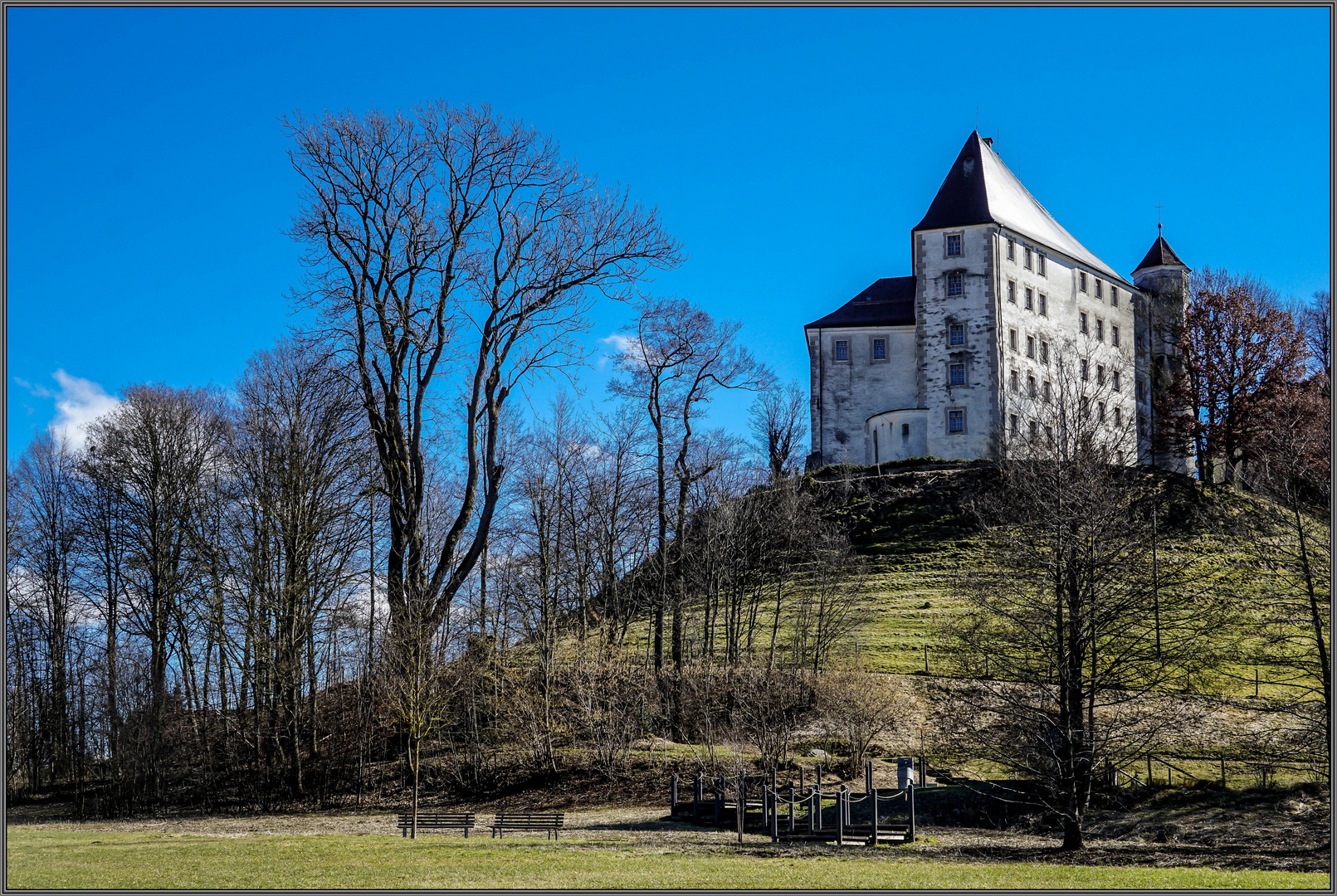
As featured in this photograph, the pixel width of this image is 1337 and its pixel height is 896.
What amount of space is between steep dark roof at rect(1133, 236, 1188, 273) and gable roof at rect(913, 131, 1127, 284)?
377 cm

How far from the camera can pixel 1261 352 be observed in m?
60.4

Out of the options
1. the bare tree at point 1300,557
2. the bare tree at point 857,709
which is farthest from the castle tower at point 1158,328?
the bare tree at point 857,709

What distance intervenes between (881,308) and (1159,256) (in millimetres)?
20859

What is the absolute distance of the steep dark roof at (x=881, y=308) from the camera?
6366cm

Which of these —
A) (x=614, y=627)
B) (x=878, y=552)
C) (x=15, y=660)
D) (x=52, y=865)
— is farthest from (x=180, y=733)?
(x=878, y=552)

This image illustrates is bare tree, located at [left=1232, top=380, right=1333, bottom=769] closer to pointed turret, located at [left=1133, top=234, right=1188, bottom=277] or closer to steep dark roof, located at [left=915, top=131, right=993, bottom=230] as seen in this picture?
steep dark roof, located at [left=915, top=131, right=993, bottom=230]

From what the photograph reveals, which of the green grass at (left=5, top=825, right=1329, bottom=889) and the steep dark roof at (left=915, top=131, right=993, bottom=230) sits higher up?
the steep dark roof at (left=915, top=131, right=993, bottom=230)

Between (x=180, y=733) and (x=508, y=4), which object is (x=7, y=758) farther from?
(x=508, y=4)

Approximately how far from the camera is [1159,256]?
239 feet

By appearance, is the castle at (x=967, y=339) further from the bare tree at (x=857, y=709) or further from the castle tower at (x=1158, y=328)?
the bare tree at (x=857, y=709)

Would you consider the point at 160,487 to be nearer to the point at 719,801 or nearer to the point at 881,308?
the point at 719,801

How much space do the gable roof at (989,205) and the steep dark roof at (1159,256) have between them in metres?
3.77

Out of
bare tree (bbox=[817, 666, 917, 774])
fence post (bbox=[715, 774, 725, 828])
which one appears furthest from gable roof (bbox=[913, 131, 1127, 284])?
fence post (bbox=[715, 774, 725, 828])

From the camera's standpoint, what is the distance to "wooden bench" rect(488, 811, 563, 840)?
19844 millimetres
